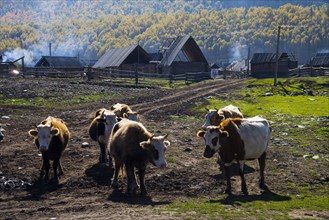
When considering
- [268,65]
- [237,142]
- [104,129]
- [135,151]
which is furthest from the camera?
[268,65]

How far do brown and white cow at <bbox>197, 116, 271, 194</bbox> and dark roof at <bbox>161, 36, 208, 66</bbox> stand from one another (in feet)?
179

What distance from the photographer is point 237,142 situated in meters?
13.1

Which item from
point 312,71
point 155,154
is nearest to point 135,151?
point 155,154

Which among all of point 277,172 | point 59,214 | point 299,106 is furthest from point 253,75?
point 59,214

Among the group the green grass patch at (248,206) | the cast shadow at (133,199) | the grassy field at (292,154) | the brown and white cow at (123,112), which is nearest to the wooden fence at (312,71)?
the grassy field at (292,154)

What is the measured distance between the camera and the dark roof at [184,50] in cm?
6873

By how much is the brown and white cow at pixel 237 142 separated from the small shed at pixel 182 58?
5404 cm

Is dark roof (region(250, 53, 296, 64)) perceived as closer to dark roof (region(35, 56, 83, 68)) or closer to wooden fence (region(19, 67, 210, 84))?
wooden fence (region(19, 67, 210, 84))

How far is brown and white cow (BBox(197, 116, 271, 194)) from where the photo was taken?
12.8 m

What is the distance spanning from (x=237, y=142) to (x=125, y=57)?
55128 millimetres

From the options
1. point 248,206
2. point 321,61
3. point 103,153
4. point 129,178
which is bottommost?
point 248,206

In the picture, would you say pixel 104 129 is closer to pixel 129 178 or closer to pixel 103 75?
pixel 129 178

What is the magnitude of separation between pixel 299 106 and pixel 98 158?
60.4 feet

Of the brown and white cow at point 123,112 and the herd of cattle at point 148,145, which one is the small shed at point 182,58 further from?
the herd of cattle at point 148,145
